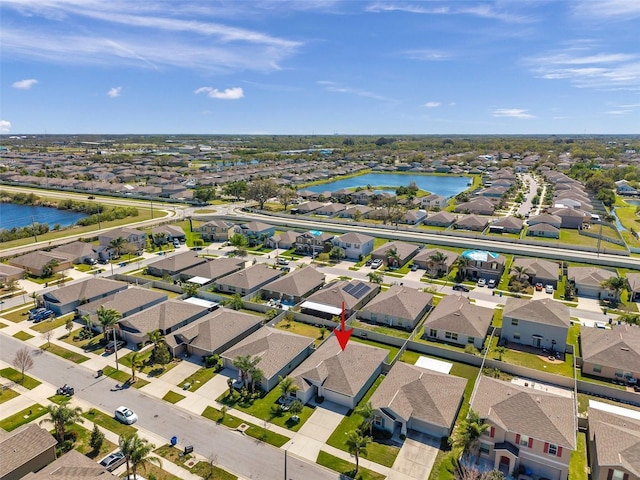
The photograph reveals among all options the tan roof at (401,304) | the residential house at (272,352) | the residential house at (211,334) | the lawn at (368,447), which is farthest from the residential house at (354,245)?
the lawn at (368,447)

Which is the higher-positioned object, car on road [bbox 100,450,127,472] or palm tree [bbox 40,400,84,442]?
palm tree [bbox 40,400,84,442]

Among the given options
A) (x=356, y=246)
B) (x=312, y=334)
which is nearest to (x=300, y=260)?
(x=356, y=246)

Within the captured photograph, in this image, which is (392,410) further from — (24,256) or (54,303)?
(24,256)

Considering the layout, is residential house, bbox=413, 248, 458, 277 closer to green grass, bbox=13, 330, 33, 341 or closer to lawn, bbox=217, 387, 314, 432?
lawn, bbox=217, 387, 314, 432

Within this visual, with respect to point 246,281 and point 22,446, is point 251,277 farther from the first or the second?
point 22,446

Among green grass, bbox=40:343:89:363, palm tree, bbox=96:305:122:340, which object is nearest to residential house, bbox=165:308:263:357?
palm tree, bbox=96:305:122:340
